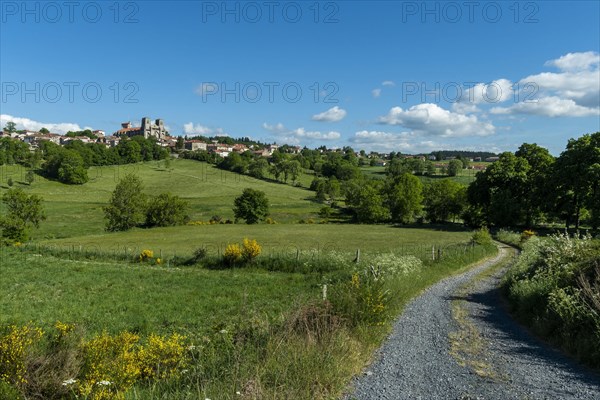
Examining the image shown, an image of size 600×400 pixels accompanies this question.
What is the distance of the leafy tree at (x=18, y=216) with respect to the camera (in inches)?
2128

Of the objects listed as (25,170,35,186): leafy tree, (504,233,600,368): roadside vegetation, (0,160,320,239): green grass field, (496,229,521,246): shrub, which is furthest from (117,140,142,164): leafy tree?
(504,233,600,368): roadside vegetation

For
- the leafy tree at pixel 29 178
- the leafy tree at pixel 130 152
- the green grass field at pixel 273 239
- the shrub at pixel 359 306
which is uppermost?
the leafy tree at pixel 130 152

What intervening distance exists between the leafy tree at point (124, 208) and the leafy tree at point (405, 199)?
5343cm

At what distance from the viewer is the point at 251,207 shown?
79.9 metres

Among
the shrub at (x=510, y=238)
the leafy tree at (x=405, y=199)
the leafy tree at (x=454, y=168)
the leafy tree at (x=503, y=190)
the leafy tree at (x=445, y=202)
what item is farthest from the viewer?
the leafy tree at (x=454, y=168)

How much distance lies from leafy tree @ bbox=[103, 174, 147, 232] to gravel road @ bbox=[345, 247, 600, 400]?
64740 mm

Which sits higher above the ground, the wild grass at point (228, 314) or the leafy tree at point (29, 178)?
the leafy tree at point (29, 178)

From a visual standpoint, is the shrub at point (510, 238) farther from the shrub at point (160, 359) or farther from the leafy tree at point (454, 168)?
the leafy tree at point (454, 168)

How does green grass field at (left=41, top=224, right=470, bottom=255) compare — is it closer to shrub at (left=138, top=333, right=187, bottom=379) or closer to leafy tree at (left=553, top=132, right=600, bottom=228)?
leafy tree at (left=553, top=132, right=600, bottom=228)

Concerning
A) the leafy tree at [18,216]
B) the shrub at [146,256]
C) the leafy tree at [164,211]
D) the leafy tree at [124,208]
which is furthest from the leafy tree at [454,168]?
the shrub at [146,256]

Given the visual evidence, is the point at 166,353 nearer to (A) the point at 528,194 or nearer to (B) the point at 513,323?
(B) the point at 513,323

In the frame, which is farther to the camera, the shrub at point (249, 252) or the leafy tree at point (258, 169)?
the leafy tree at point (258, 169)

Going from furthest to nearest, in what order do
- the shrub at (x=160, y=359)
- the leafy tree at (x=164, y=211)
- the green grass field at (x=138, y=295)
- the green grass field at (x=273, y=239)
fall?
the leafy tree at (x=164, y=211), the green grass field at (x=273, y=239), the green grass field at (x=138, y=295), the shrub at (x=160, y=359)

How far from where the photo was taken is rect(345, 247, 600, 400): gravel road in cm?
664
